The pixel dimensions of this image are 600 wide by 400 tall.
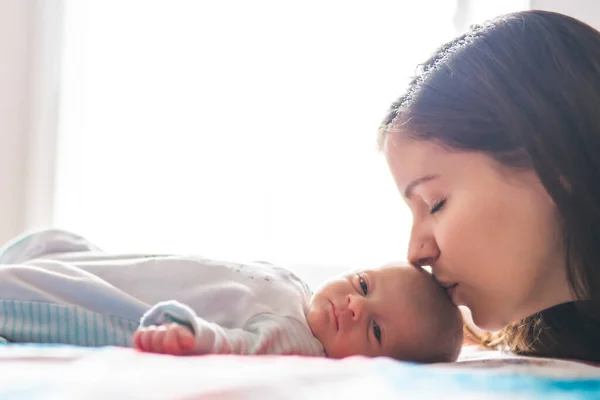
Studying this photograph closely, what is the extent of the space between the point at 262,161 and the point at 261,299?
972 millimetres

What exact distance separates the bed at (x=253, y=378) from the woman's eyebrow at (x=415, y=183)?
1.03ft

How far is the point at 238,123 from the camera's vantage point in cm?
197

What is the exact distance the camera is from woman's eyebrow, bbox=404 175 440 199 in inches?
38.0

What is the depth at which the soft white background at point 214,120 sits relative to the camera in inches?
75.5

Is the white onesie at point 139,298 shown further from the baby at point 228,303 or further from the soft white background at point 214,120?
the soft white background at point 214,120

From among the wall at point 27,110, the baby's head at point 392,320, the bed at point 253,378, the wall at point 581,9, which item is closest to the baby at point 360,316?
the baby's head at point 392,320

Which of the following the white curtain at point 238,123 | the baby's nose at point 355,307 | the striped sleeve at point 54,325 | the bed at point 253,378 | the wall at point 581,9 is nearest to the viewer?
the bed at point 253,378

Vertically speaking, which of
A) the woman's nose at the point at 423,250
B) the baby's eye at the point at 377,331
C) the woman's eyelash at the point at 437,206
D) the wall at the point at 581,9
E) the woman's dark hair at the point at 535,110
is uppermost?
the wall at the point at 581,9

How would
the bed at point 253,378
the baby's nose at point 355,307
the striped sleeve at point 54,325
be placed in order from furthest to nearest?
1. the baby's nose at point 355,307
2. the striped sleeve at point 54,325
3. the bed at point 253,378

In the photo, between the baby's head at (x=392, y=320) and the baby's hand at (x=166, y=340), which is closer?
the baby's hand at (x=166, y=340)

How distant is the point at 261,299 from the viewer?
3.34ft

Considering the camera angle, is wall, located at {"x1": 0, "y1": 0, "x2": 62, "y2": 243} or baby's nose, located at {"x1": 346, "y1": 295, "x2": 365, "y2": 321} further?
wall, located at {"x1": 0, "y1": 0, "x2": 62, "y2": 243}

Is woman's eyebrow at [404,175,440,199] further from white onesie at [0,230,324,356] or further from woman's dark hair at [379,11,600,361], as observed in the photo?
white onesie at [0,230,324,356]

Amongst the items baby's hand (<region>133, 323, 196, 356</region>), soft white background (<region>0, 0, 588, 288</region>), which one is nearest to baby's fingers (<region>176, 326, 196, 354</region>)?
baby's hand (<region>133, 323, 196, 356</region>)
